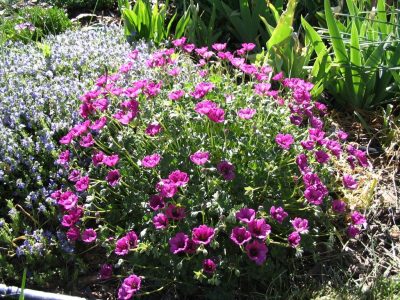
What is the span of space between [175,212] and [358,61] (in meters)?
1.55

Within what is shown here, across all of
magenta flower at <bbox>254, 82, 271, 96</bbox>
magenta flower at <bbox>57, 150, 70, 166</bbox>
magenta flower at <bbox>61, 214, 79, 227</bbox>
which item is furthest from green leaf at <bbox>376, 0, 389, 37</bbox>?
magenta flower at <bbox>61, 214, 79, 227</bbox>

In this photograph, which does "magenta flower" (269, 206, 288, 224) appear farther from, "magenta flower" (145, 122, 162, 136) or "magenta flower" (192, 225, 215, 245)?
"magenta flower" (145, 122, 162, 136)

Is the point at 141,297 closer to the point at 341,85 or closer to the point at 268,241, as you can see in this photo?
the point at 268,241

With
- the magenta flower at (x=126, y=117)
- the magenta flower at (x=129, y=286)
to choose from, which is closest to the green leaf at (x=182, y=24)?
the magenta flower at (x=126, y=117)

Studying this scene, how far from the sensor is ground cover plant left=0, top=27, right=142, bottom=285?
2410mm

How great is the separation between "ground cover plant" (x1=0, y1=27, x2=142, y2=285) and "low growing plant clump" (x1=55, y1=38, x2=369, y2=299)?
0.47 feet

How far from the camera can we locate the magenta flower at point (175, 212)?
207 centimetres

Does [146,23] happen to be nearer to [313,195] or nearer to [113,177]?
[113,177]

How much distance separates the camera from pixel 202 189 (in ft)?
7.25

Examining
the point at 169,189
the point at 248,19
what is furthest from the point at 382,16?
the point at 169,189

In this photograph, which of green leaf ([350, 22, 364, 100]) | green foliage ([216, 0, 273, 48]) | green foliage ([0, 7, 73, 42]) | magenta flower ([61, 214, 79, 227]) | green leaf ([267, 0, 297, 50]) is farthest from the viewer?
green foliage ([0, 7, 73, 42])

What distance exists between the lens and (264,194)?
2.33m

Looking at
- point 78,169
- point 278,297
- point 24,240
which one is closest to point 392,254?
point 278,297

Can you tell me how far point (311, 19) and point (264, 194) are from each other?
2060 millimetres
